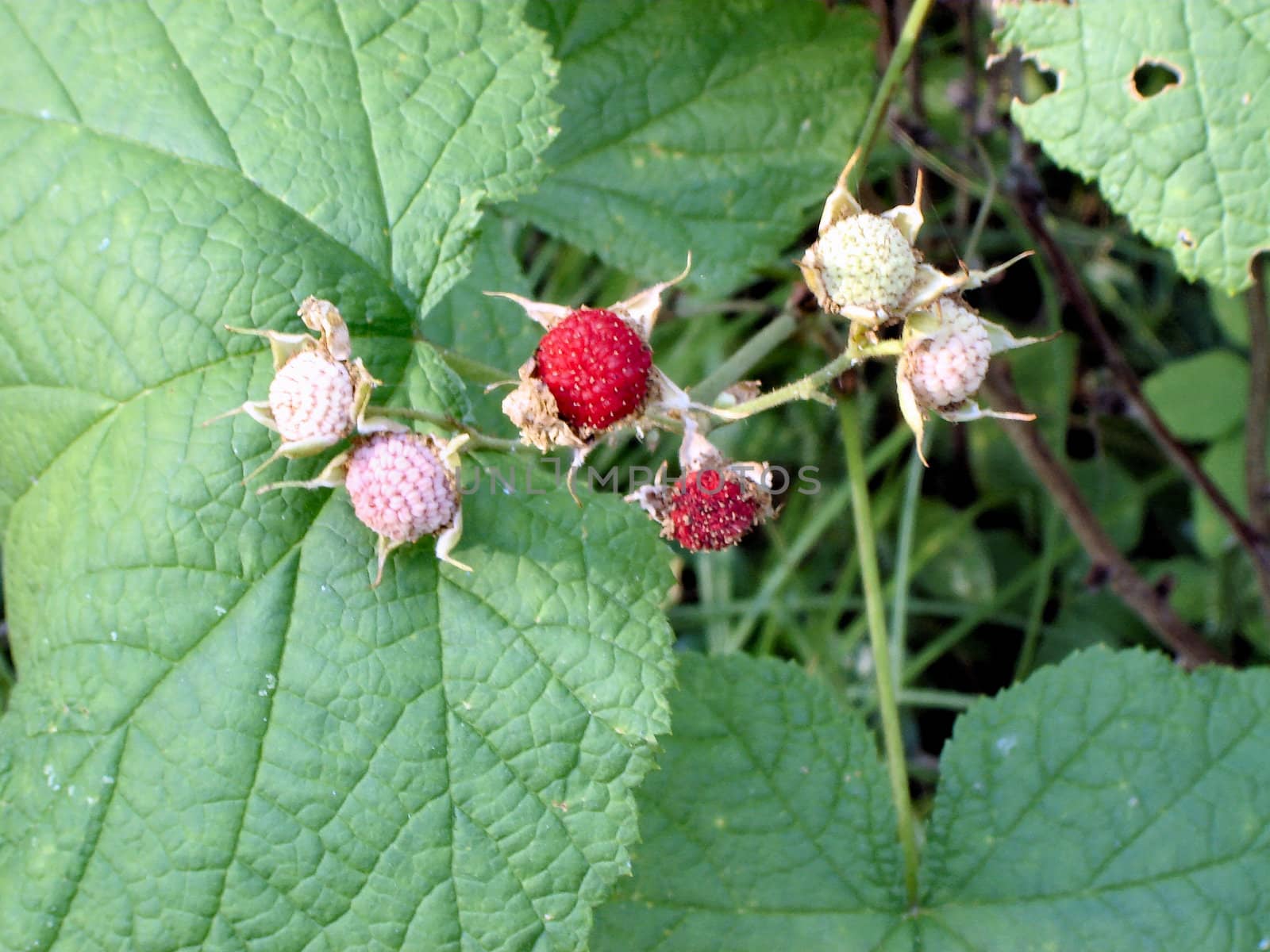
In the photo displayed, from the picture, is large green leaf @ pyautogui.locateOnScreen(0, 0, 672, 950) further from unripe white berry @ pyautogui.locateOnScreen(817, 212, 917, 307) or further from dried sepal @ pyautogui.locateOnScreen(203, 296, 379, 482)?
unripe white berry @ pyautogui.locateOnScreen(817, 212, 917, 307)

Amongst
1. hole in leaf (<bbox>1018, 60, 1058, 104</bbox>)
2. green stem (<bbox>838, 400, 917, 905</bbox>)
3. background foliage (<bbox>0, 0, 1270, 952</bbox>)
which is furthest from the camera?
hole in leaf (<bbox>1018, 60, 1058, 104</bbox>)

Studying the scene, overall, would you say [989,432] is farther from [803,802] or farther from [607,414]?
[607,414]

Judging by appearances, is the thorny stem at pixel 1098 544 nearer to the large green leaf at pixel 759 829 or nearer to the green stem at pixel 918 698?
the green stem at pixel 918 698

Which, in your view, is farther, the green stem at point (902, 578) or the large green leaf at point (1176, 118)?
the green stem at point (902, 578)

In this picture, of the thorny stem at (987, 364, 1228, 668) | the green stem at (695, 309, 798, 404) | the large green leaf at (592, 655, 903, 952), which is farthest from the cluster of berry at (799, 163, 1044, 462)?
the thorny stem at (987, 364, 1228, 668)

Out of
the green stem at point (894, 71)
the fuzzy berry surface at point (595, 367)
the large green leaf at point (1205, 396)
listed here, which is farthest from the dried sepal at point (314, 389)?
the large green leaf at point (1205, 396)

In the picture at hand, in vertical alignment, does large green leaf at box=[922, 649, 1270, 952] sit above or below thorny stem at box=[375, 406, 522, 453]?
below

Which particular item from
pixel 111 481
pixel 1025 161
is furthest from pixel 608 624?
pixel 1025 161
